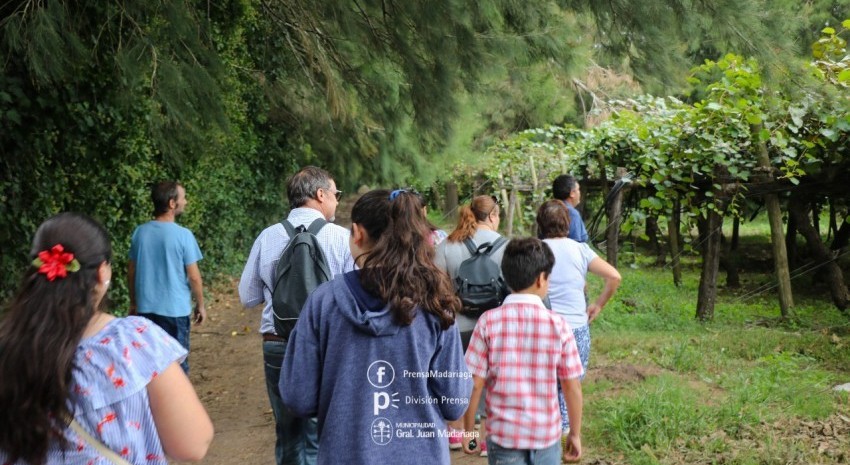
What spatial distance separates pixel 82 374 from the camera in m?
1.81

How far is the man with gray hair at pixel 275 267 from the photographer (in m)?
3.50

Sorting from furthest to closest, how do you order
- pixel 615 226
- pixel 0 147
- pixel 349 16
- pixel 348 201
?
pixel 348 201 < pixel 615 226 < pixel 349 16 < pixel 0 147

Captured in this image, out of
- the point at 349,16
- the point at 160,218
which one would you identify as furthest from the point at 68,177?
the point at 349,16

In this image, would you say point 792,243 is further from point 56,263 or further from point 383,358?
point 56,263

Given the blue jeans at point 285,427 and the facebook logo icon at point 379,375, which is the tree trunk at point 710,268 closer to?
the blue jeans at point 285,427

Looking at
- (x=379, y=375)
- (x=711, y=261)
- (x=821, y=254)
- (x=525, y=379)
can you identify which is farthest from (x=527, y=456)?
(x=821, y=254)

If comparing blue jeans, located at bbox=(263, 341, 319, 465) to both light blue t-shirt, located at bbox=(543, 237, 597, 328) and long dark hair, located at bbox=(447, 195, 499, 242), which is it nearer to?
long dark hair, located at bbox=(447, 195, 499, 242)

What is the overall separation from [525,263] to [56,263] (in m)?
1.82

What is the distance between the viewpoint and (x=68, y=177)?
6512 mm

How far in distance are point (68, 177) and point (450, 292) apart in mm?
5397

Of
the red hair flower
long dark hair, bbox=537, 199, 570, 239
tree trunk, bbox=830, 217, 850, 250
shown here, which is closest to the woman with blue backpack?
long dark hair, bbox=537, 199, 570, 239

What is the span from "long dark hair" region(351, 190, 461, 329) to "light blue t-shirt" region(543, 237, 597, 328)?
6.97 ft

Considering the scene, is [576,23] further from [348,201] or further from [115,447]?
[348,201]

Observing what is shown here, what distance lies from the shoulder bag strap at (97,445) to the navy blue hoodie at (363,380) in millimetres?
551
